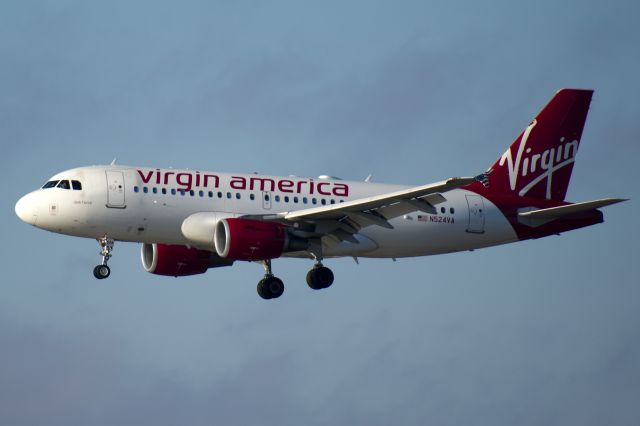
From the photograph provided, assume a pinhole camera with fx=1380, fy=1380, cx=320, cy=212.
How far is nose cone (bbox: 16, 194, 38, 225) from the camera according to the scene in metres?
56.5

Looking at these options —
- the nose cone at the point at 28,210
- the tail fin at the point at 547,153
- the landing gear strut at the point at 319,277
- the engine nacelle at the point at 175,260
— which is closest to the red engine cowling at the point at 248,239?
the landing gear strut at the point at 319,277

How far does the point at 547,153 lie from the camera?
64688 mm

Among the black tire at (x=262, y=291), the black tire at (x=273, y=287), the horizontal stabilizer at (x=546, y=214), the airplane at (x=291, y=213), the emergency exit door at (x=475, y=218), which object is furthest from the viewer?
the emergency exit door at (x=475, y=218)

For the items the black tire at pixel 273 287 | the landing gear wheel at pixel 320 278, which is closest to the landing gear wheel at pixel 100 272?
the black tire at pixel 273 287

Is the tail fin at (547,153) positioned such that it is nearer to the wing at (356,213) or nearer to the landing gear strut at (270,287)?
the wing at (356,213)

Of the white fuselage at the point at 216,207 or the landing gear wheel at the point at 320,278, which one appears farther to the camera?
the landing gear wheel at the point at 320,278

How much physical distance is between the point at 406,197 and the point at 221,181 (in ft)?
29.2

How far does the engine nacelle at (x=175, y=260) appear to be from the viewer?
61.5 m

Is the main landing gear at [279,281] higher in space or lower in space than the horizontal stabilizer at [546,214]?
lower

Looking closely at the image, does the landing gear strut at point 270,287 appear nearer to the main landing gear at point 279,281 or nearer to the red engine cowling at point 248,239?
the main landing gear at point 279,281

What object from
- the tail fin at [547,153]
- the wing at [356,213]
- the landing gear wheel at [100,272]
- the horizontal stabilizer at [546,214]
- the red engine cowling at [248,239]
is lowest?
the landing gear wheel at [100,272]

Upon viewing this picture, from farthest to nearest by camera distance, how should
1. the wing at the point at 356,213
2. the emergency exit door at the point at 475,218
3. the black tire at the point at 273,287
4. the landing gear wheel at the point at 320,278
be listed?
the emergency exit door at the point at 475,218 < the black tire at the point at 273,287 < the landing gear wheel at the point at 320,278 < the wing at the point at 356,213

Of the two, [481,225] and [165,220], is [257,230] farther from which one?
[481,225]

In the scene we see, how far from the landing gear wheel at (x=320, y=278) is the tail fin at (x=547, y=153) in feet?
30.0
